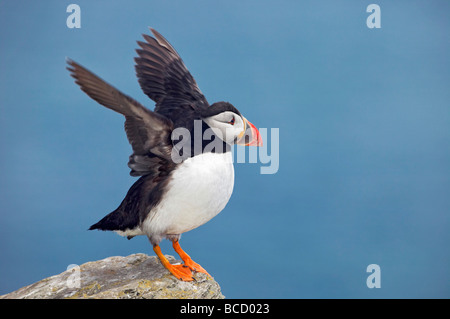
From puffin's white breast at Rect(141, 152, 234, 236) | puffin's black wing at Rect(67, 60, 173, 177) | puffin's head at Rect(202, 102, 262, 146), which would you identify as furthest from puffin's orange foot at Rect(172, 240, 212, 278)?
puffin's head at Rect(202, 102, 262, 146)

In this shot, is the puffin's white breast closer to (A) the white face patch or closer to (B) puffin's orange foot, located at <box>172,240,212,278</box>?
(A) the white face patch

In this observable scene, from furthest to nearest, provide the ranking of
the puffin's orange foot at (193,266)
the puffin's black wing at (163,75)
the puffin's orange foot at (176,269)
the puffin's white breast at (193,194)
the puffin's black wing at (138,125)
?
the puffin's black wing at (163,75)
the puffin's orange foot at (193,266)
the puffin's orange foot at (176,269)
the puffin's white breast at (193,194)
the puffin's black wing at (138,125)

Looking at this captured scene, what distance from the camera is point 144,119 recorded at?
372cm

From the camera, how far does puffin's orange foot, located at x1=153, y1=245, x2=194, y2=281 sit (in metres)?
4.18

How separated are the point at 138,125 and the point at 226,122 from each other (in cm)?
67

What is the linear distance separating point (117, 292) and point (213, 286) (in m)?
0.81

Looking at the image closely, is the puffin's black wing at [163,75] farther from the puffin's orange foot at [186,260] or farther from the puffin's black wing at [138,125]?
the puffin's orange foot at [186,260]

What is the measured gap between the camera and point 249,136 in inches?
162

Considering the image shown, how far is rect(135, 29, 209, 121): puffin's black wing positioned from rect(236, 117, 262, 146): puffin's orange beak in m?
0.65

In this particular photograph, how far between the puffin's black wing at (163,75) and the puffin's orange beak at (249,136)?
65 cm

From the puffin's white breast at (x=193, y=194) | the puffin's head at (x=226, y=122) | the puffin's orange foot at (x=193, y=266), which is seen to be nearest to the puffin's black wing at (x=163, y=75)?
the puffin's head at (x=226, y=122)

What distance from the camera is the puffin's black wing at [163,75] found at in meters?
4.62
